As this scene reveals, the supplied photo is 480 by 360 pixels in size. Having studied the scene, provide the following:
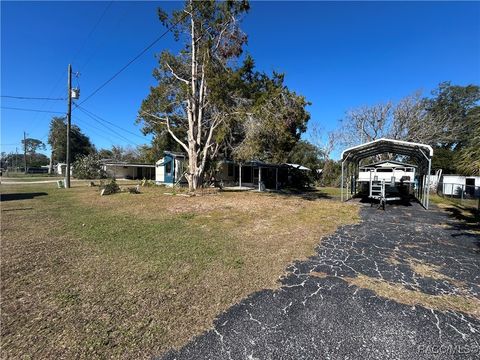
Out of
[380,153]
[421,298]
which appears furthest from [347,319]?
[380,153]

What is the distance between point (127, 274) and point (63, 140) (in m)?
62.3

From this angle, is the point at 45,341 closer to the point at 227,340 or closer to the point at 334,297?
the point at 227,340

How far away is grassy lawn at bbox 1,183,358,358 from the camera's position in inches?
108

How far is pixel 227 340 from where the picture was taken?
274cm

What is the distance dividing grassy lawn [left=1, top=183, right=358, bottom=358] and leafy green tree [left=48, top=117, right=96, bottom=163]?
5461 centimetres

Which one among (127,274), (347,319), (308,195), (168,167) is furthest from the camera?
(168,167)

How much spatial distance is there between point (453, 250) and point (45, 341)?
7357 mm

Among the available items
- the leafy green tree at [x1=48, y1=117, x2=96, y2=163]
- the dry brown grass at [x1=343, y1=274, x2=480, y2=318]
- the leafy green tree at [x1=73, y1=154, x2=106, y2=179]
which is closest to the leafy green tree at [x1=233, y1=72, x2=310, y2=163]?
the dry brown grass at [x1=343, y1=274, x2=480, y2=318]

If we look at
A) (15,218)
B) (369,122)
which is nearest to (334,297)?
(15,218)

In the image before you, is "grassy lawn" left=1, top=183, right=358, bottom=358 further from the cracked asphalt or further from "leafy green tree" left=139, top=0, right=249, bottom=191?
"leafy green tree" left=139, top=0, right=249, bottom=191

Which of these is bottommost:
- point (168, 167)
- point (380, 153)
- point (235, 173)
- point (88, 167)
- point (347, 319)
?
point (347, 319)

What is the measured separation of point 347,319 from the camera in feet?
10.2

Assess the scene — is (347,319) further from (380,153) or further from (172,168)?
(172,168)

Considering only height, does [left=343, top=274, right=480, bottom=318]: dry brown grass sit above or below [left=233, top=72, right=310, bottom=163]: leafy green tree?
below
